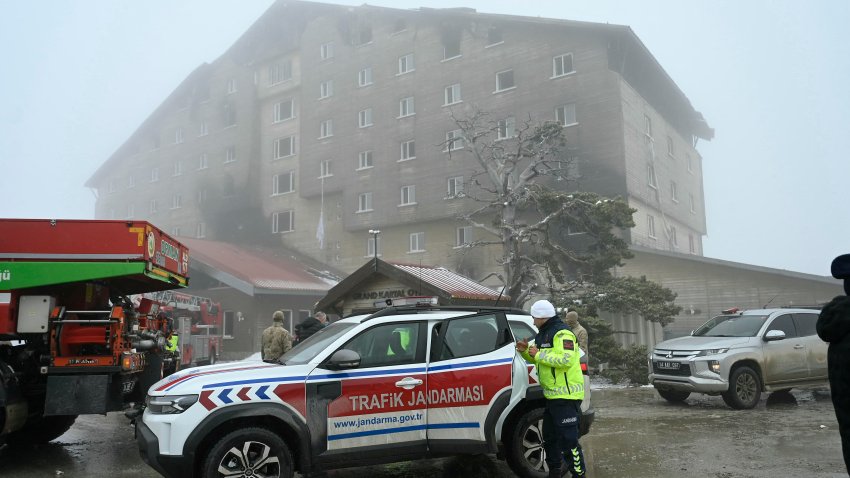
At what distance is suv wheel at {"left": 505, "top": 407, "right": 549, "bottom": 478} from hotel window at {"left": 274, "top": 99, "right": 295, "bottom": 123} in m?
36.1

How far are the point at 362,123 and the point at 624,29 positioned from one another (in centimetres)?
1495

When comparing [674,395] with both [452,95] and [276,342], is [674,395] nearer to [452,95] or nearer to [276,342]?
[276,342]

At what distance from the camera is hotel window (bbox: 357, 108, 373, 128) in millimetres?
35281

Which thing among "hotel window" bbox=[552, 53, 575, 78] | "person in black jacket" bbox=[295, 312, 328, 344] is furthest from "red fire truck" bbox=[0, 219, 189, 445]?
"hotel window" bbox=[552, 53, 575, 78]

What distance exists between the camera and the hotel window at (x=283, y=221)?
3872cm

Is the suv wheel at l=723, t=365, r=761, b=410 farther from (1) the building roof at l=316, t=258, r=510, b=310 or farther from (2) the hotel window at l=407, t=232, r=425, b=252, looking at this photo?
(2) the hotel window at l=407, t=232, r=425, b=252

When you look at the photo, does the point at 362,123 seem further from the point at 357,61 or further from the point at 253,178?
the point at 253,178

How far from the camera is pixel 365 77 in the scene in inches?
1416

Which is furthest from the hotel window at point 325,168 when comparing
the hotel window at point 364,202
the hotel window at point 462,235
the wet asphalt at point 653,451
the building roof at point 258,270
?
the wet asphalt at point 653,451

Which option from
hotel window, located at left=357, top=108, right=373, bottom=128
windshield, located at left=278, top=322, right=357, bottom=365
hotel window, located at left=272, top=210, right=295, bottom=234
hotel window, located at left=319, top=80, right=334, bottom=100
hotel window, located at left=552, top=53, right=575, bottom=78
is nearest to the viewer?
windshield, located at left=278, top=322, right=357, bottom=365

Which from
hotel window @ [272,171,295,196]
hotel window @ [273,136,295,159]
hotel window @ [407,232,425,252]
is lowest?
hotel window @ [407,232,425,252]

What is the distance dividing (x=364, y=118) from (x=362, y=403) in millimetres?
31016

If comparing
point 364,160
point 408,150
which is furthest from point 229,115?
point 408,150

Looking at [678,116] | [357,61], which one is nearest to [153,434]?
[357,61]
